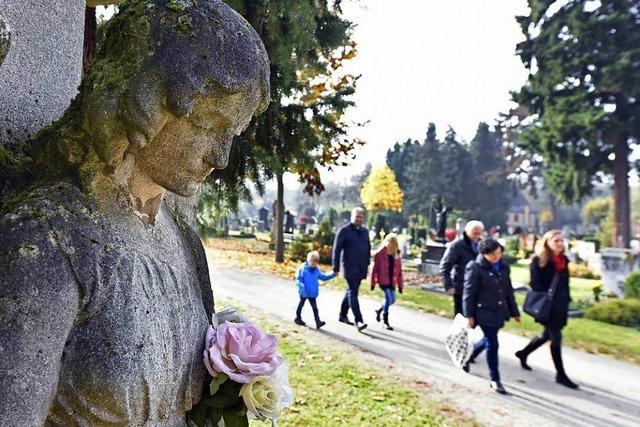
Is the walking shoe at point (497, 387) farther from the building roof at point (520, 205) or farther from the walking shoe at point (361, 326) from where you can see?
the building roof at point (520, 205)

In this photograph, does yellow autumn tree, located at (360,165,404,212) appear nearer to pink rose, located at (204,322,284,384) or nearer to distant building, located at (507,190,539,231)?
pink rose, located at (204,322,284,384)

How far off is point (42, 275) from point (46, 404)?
0.25 metres

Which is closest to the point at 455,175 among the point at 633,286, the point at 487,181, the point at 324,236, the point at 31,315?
the point at 487,181

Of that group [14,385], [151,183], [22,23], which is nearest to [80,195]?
[151,183]

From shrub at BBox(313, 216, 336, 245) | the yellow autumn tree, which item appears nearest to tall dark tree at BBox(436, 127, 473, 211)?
the yellow autumn tree

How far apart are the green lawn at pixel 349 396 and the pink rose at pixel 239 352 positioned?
348cm

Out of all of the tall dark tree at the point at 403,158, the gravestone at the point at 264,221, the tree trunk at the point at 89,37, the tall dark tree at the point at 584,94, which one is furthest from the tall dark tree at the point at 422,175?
the tree trunk at the point at 89,37

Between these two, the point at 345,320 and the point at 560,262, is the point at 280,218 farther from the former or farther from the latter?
the point at 560,262

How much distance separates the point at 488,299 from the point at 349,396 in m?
2.03

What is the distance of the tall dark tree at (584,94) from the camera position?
24078 mm

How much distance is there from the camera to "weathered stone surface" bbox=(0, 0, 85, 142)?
4.14ft

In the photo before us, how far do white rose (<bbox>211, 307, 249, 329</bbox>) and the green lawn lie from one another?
11.2ft

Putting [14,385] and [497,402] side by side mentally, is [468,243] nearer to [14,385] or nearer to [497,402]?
[497,402]

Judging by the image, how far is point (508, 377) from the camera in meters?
6.18
